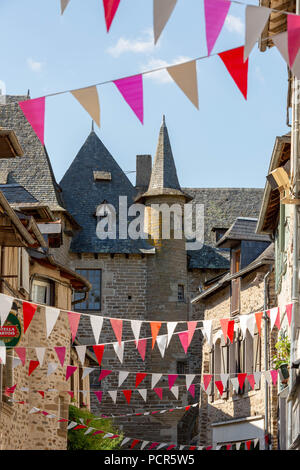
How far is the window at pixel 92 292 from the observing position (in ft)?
106

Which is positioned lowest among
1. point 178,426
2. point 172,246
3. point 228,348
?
point 178,426

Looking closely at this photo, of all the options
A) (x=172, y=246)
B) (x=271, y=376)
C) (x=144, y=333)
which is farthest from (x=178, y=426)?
(x=271, y=376)

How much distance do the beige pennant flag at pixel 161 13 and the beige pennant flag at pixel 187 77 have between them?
41.4 inches

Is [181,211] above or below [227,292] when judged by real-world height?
above

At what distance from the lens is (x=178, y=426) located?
31312mm

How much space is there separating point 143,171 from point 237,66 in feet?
90.3

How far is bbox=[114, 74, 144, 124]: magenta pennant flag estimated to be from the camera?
8.52 meters

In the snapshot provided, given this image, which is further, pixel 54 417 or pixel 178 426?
pixel 178 426

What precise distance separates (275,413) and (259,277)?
2.99 meters

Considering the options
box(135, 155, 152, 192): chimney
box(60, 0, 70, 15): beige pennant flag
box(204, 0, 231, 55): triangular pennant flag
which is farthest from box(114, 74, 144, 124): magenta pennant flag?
box(135, 155, 152, 192): chimney

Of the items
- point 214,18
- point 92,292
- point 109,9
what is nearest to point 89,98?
point 109,9
